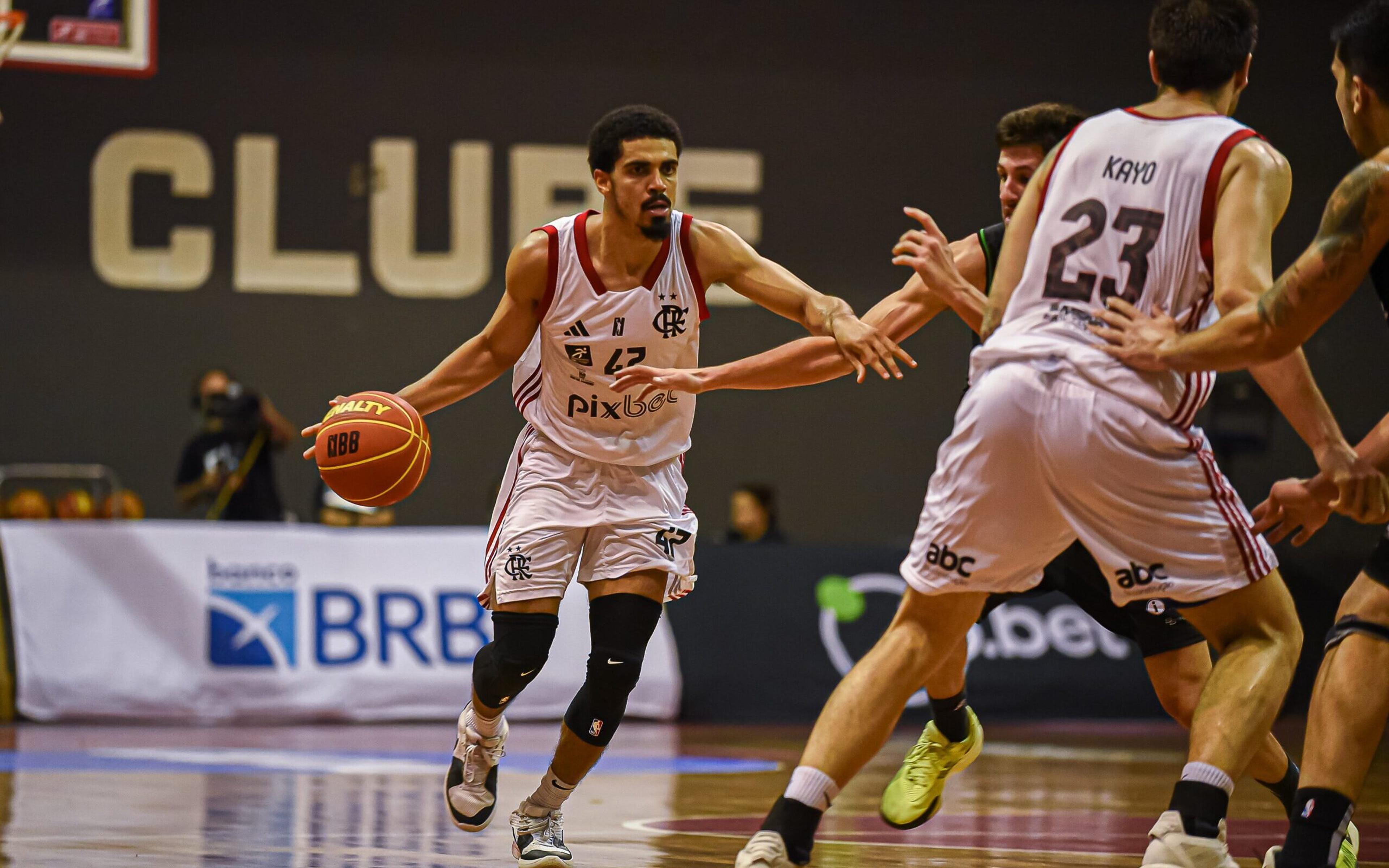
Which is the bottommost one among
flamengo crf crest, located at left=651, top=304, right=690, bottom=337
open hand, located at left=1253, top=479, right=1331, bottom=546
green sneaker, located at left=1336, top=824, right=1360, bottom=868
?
green sneaker, located at left=1336, top=824, right=1360, bottom=868

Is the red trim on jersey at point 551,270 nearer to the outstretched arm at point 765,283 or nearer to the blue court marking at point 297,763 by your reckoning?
the outstretched arm at point 765,283

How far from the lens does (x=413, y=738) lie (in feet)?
34.1

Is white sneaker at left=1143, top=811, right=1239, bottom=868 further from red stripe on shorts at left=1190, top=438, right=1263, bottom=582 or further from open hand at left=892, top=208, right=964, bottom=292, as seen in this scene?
open hand at left=892, top=208, right=964, bottom=292

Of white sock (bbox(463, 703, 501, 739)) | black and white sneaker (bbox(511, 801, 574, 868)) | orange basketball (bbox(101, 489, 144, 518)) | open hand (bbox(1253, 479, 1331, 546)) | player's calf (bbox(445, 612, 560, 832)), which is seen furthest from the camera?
orange basketball (bbox(101, 489, 144, 518))

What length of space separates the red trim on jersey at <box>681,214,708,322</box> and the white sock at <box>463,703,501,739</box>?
139 cm

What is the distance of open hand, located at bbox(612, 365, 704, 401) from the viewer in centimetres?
476

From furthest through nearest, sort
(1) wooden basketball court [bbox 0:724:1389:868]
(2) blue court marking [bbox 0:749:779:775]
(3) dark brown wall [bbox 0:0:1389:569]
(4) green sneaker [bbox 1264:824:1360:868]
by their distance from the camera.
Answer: (3) dark brown wall [bbox 0:0:1389:569]
(2) blue court marking [bbox 0:749:779:775]
(1) wooden basketball court [bbox 0:724:1389:868]
(4) green sneaker [bbox 1264:824:1360:868]

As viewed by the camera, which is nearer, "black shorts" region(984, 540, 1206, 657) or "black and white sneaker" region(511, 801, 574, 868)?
"black shorts" region(984, 540, 1206, 657)

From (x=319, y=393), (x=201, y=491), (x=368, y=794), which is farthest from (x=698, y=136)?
(x=368, y=794)

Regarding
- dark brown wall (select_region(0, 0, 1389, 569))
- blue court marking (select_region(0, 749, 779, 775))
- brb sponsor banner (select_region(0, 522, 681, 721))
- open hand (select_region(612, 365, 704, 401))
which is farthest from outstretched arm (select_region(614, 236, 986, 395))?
dark brown wall (select_region(0, 0, 1389, 569))

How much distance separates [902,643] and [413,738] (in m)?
6.93

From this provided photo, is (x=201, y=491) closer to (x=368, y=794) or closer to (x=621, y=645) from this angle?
(x=368, y=794)

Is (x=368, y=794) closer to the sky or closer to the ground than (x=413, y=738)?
closer to the sky

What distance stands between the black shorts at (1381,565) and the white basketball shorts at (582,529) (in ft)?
6.51
